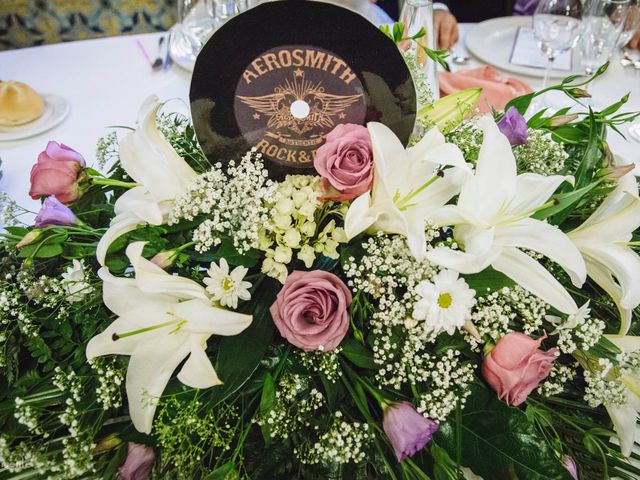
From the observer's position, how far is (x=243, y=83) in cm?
68

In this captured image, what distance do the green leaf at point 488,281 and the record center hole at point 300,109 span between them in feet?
0.97

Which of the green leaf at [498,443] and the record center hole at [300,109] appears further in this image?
the record center hole at [300,109]

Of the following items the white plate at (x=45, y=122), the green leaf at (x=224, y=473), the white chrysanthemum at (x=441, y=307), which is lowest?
the white plate at (x=45, y=122)

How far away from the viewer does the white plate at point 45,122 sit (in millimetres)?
1273

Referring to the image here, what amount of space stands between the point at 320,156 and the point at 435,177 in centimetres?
14

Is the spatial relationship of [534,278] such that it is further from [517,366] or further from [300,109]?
[300,109]

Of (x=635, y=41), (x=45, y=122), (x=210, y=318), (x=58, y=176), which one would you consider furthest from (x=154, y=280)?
(x=635, y=41)

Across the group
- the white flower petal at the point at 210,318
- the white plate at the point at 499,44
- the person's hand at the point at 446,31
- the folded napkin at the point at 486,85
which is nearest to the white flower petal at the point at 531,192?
the white flower petal at the point at 210,318

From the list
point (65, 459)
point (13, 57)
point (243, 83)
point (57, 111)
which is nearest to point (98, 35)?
point (13, 57)

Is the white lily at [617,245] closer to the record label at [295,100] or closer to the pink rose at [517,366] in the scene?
the pink rose at [517,366]

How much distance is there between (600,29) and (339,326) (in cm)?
113

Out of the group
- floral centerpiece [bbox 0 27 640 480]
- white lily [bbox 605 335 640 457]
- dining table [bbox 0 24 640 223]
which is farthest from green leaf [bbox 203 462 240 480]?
dining table [bbox 0 24 640 223]

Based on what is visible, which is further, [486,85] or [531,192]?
[486,85]

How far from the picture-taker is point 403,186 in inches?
23.4
